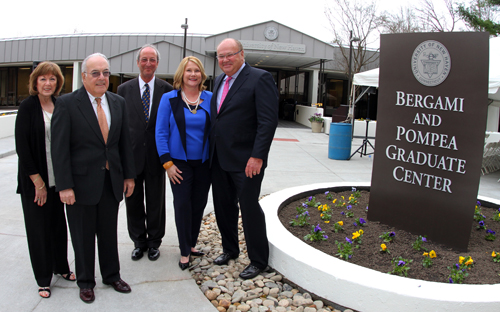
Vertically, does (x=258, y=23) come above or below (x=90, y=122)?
above

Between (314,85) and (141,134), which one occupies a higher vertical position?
(314,85)

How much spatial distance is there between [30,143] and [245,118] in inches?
61.1

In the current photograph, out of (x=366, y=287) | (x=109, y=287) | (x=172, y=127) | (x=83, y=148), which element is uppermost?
(x=172, y=127)

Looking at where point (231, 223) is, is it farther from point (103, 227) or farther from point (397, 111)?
point (397, 111)

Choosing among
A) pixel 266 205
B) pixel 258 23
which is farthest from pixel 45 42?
pixel 266 205

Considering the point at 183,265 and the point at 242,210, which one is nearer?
the point at 242,210

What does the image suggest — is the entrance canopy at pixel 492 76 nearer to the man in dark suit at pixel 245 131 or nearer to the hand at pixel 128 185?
the man in dark suit at pixel 245 131

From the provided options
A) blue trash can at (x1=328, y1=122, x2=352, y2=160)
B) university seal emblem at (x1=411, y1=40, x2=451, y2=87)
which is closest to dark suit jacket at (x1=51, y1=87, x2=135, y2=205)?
university seal emblem at (x1=411, y1=40, x2=451, y2=87)

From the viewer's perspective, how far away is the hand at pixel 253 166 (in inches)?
118

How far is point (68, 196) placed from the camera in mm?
2662

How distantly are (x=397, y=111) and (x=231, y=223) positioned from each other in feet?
6.28

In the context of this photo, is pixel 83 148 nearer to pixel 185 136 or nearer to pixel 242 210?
pixel 185 136

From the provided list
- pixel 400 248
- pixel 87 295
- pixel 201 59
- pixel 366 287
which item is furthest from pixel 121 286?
pixel 201 59

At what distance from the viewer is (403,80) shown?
147 inches
